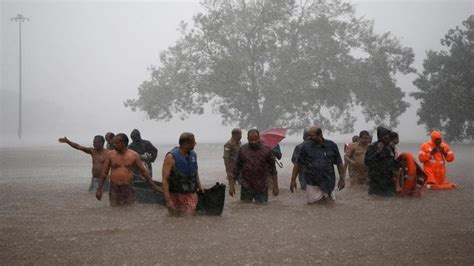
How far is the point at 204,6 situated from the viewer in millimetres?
38000

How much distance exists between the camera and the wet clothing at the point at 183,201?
7.83 m

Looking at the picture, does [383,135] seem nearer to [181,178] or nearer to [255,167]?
[255,167]

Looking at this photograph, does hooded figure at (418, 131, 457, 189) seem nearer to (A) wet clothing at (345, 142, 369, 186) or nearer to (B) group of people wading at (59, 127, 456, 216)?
(B) group of people wading at (59, 127, 456, 216)

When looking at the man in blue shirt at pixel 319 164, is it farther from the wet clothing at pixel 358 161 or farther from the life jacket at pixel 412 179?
the wet clothing at pixel 358 161

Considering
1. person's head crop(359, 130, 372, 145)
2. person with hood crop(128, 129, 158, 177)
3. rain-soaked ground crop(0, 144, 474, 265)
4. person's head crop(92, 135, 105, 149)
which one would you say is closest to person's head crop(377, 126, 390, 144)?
person's head crop(359, 130, 372, 145)

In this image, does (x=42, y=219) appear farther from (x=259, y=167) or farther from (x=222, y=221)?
(x=259, y=167)

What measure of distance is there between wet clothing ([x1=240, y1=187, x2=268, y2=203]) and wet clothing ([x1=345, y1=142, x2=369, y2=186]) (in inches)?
118

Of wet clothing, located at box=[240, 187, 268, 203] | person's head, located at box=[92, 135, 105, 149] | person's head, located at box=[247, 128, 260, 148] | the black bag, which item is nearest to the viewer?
the black bag

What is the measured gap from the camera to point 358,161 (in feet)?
37.8

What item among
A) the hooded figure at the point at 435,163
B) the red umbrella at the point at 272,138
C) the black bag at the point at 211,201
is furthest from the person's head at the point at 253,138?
the hooded figure at the point at 435,163

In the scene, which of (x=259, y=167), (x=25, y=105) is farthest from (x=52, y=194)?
(x=25, y=105)

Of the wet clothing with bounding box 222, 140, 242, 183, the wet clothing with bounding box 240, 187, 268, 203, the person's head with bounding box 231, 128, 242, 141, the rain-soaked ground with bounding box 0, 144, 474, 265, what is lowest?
the rain-soaked ground with bounding box 0, 144, 474, 265

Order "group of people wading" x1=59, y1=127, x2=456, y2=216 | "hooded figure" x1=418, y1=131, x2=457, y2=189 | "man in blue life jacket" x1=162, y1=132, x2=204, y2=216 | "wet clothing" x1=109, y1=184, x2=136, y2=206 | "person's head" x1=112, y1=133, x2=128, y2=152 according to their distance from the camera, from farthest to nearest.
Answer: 1. "hooded figure" x1=418, y1=131, x2=457, y2=189
2. "wet clothing" x1=109, y1=184, x2=136, y2=206
3. "person's head" x1=112, y1=133, x2=128, y2=152
4. "group of people wading" x1=59, y1=127, x2=456, y2=216
5. "man in blue life jacket" x1=162, y1=132, x2=204, y2=216

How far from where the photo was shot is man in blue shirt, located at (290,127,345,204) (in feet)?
30.4
